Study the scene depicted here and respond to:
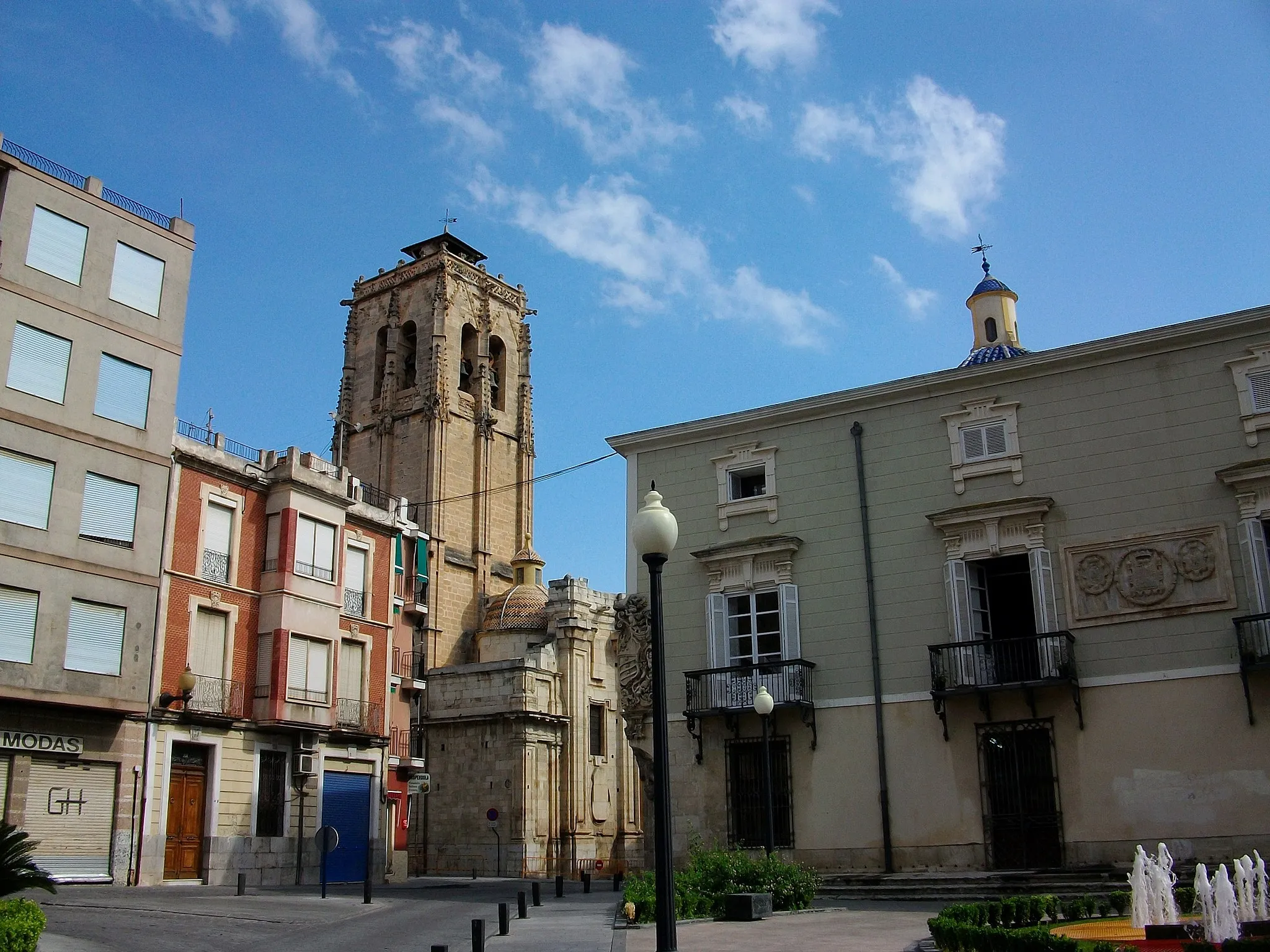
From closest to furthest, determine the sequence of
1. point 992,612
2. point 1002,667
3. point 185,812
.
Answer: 1. point 1002,667
2. point 992,612
3. point 185,812

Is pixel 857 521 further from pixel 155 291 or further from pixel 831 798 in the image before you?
pixel 155 291

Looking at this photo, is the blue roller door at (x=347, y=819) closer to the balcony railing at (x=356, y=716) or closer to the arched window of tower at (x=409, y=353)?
the balcony railing at (x=356, y=716)

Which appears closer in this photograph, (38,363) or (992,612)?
(992,612)

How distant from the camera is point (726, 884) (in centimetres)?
1833

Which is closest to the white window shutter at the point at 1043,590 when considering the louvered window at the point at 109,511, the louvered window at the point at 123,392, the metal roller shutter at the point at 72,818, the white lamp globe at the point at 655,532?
the white lamp globe at the point at 655,532

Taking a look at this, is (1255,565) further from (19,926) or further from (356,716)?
(356,716)

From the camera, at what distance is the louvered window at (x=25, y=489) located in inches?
964

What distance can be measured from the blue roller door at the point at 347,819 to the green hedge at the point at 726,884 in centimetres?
1485

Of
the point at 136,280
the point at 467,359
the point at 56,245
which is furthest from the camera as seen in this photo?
the point at 467,359

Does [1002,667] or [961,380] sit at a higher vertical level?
[961,380]

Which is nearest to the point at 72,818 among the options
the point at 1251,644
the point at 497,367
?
the point at 1251,644

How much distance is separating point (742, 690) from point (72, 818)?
14.4 m

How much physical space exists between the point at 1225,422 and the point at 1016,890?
9419mm

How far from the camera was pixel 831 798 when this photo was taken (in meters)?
23.3
